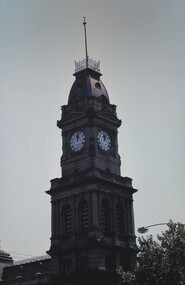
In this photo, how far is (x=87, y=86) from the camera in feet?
319

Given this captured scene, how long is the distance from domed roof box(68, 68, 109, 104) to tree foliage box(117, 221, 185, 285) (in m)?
34.6

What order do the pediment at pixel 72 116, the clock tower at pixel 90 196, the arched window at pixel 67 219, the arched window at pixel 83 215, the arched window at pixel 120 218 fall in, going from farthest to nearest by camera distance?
the pediment at pixel 72 116, the arched window at pixel 120 218, the arched window at pixel 67 219, the arched window at pixel 83 215, the clock tower at pixel 90 196

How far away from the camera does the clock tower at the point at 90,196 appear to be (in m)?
88.1

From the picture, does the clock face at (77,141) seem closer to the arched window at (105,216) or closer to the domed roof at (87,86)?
the domed roof at (87,86)

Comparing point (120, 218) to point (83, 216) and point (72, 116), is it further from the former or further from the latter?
point (72, 116)

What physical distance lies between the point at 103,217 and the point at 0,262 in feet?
72.5

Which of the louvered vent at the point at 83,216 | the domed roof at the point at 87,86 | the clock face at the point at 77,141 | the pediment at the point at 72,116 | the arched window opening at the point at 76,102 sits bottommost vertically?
the louvered vent at the point at 83,216

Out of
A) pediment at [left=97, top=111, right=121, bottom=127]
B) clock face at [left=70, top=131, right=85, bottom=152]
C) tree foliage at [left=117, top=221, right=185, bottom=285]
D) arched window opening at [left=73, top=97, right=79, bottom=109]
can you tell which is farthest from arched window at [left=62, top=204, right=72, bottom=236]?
tree foliage at [left=117, top=221, right=185, bottom=285]

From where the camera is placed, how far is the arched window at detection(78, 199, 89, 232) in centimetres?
9006

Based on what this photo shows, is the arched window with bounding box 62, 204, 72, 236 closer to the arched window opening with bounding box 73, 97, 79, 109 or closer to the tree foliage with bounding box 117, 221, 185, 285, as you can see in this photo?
the arched window opening with bounding box 73, 97, 79, 109

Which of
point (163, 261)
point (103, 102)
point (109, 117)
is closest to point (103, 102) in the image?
point (103, 102)

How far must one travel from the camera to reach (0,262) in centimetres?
10450

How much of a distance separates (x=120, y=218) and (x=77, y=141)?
12.1 m

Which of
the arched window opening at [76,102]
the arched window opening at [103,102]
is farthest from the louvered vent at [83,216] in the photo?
the arched window opening at [103,102]
